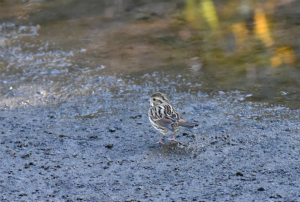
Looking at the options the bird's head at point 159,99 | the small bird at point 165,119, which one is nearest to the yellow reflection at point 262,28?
the bird's head at point 159,99

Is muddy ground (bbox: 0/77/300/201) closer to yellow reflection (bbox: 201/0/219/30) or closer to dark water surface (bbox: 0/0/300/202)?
dark water surface (bbox: 0/0/300/202)

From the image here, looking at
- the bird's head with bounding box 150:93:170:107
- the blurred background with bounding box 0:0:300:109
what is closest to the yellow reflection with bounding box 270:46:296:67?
the blurred background with bounding box 0:0:300:109

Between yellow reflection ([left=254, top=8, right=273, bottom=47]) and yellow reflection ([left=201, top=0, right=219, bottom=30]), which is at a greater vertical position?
yellow reflection ([left=201, top=0, right=219, bottom=30])

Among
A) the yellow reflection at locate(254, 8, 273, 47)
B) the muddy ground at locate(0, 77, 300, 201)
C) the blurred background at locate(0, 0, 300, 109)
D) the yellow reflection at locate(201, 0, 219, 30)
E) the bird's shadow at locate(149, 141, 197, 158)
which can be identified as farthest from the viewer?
the yellow reflection at locate(201, 0, 219, 30)

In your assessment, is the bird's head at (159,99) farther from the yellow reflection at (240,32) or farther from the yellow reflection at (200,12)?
the yellow reflection at (200,12)

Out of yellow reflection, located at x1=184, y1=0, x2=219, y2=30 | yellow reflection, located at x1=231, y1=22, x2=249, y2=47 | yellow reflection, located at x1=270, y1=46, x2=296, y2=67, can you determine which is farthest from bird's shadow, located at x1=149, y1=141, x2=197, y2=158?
yellow reflection, located at x1=184, y1=0, x2=219, y2=30

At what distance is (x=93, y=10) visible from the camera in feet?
40.6

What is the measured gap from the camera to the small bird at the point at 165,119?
20.5ft

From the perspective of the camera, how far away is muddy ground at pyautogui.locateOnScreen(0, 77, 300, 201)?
17.6 feet

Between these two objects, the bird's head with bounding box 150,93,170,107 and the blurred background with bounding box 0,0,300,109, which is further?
the blurred background with bounding box 0,0,300,109

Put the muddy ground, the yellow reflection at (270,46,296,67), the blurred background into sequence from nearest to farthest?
the muddy ground < the blurred background < the yellow reflection at (270,46,296,67)

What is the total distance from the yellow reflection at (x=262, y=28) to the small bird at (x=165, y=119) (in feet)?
12.4

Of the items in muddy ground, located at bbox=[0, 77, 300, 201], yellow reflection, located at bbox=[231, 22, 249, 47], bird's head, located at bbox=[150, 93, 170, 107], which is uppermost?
bird's head, located at bbox=[150, 93, 170, 107]

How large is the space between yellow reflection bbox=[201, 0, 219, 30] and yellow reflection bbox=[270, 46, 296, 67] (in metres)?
1.96
